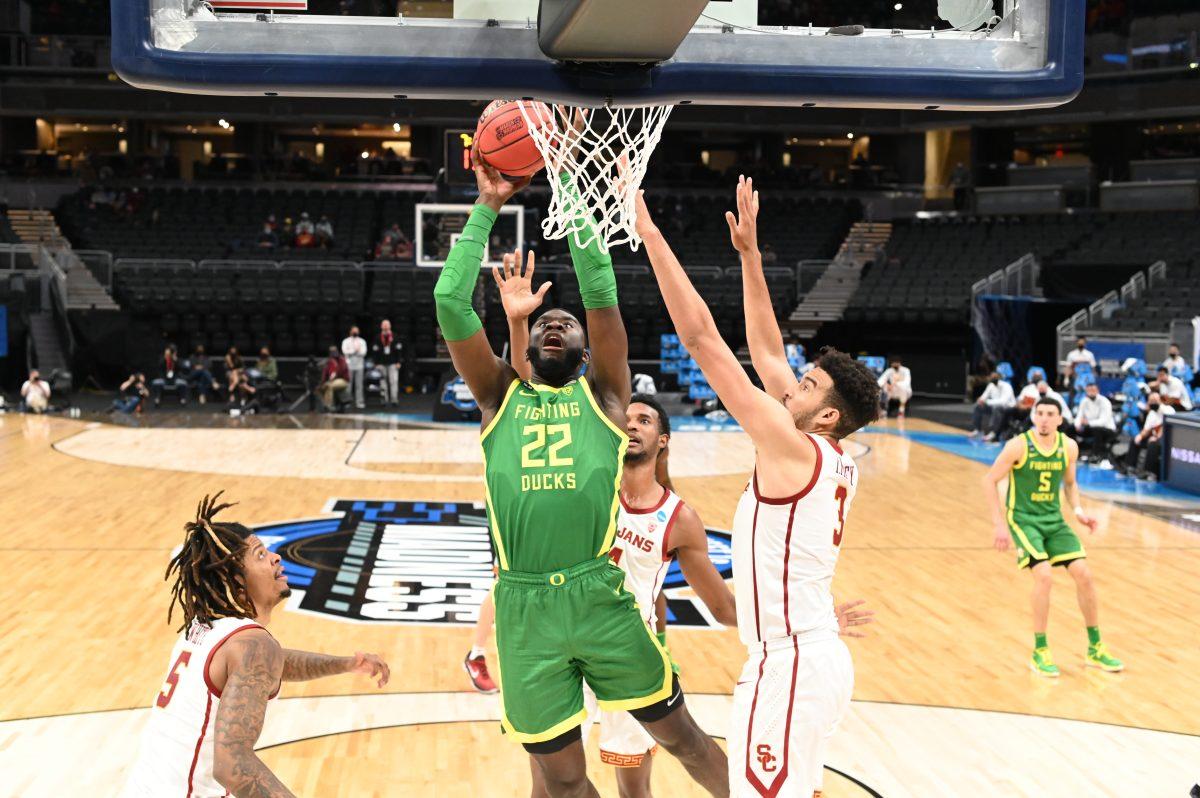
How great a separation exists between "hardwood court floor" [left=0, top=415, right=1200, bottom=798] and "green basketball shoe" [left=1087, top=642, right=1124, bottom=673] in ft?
0.28

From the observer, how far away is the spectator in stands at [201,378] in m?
22.4

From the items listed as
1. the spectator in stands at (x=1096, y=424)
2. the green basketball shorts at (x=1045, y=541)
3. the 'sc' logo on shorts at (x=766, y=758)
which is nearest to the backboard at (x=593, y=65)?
the 'sc' logo on shorts at (x=766, y=758)

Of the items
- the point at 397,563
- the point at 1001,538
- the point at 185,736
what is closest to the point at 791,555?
the point at 185,736

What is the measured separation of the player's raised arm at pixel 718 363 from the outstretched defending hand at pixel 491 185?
0.57 meters

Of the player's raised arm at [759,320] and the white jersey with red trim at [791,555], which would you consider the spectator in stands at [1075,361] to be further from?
the white jersey with red trim at [791,555]

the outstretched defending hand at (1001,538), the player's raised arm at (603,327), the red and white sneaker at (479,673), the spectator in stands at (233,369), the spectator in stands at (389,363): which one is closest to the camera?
the player's raised arm at (603,327)

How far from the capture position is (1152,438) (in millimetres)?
14883

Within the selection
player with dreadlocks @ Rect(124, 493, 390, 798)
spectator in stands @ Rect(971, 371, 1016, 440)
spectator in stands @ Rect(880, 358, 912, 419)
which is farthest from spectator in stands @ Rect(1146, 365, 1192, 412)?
player with dreadlocks @ Rect(124, 493, 390, 798)

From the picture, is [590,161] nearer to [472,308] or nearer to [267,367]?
[472,308]

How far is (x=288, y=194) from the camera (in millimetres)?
30453

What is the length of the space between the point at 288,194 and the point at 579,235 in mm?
28158

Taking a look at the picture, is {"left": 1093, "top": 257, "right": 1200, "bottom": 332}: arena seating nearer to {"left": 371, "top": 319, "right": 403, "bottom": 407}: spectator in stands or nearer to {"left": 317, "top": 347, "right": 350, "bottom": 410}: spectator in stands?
{"left": 371, "top": 319, "right": 403, "bottom": 407}: spectator in stands

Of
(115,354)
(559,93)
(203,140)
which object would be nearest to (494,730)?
(559,93)

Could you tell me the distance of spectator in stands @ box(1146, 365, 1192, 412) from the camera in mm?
15133
